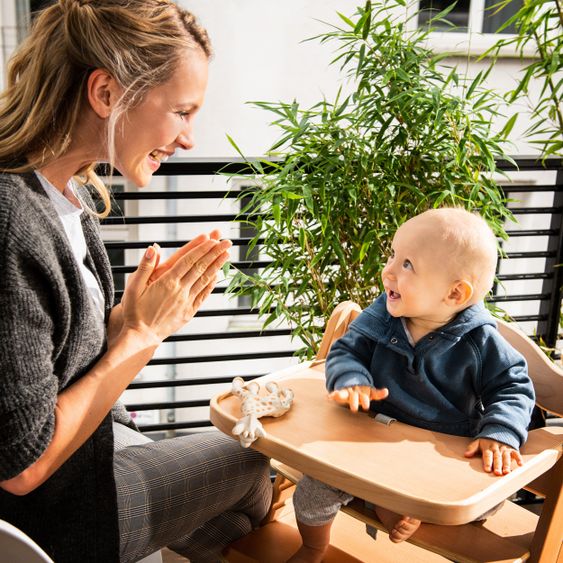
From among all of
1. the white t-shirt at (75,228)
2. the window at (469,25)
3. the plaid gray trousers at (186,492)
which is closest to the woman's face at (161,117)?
the white t-shirt at (75,228)

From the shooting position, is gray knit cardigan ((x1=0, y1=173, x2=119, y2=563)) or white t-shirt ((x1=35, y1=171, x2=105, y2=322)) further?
white t-shirt ((x1=35, y1=171, x2=105, y2=322))

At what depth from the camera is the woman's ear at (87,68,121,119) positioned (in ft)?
4.07

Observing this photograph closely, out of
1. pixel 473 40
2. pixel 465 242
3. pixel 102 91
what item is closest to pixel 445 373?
pixel 465 242

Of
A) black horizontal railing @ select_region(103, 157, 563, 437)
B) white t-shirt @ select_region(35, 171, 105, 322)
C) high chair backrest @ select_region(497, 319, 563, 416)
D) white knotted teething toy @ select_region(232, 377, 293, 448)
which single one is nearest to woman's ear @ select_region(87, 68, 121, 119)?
white t-shirt @ select_region(35, 171, 105, 322)

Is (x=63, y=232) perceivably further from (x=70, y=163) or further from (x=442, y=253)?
(x=442, y=253)

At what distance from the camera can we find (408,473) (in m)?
1.18

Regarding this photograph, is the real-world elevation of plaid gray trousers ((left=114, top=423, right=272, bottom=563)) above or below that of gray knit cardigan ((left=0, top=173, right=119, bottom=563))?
below

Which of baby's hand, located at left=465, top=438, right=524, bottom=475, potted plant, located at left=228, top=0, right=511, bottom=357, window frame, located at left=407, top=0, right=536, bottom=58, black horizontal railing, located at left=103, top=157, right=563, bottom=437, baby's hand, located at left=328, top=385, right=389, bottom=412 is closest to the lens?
baby's hand, located at left=465, top=438, right=524, bottom=475

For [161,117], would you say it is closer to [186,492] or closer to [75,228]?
[75,228]

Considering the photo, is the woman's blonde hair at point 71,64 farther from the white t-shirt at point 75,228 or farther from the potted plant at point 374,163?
the potted plant at point 374,163

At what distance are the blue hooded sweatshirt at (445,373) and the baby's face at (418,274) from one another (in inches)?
2.3

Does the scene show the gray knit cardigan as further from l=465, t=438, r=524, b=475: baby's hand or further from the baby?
l=465, t=438, r=524, b=475: baby's hand

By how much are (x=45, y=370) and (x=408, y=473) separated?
2.10 ft

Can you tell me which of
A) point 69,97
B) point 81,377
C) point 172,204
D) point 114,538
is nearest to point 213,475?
point 114,538
